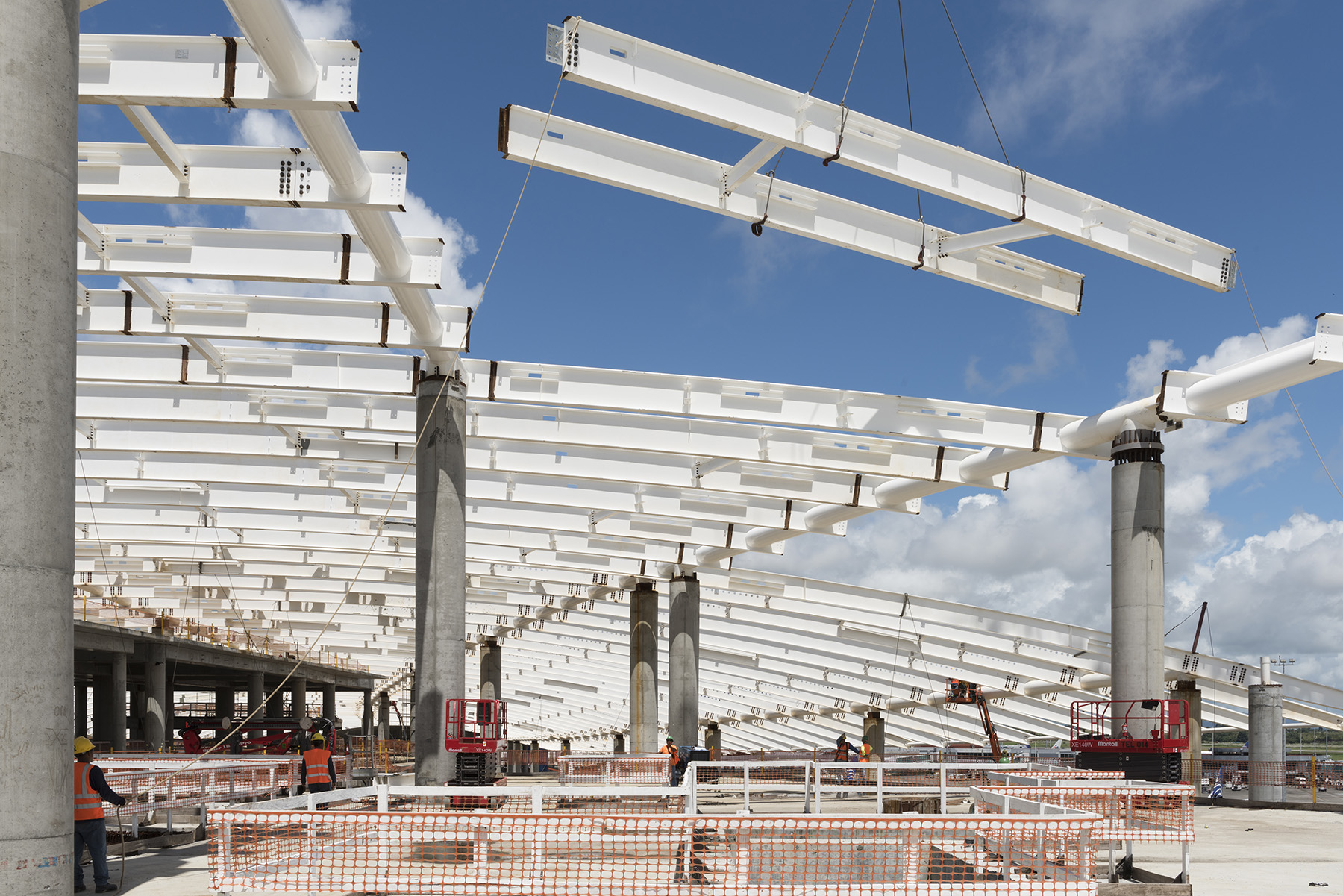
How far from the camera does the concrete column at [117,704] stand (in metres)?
38.6

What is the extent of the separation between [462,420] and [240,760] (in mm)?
7108

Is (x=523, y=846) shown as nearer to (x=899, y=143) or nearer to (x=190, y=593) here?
(x=899, y=143)

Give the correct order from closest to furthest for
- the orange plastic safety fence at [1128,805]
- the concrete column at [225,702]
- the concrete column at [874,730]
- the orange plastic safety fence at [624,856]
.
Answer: the orange plastic safety fence at [624,856] < the orange plastic safety fence at [1128,805] < the concrete column at [874,730] < the concrete column at [225,702]

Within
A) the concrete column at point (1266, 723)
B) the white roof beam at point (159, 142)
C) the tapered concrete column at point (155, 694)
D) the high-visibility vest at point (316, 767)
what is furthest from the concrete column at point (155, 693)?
the concrete column at point (1266, 723)

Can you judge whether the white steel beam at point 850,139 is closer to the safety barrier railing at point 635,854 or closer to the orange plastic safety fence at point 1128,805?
the orange plastic safety fence at point 1128,805

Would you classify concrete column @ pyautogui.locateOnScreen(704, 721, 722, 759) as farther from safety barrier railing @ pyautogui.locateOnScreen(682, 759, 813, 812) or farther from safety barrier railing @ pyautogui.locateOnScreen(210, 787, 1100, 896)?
safety barrier railing @ pyautogui.locateOnScreen(210, 787, 1100, 896)

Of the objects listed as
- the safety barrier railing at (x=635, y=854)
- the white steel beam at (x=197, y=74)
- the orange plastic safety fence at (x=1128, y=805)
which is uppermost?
the white steel beam at (x=197, y=74)

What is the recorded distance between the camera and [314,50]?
37.7ft

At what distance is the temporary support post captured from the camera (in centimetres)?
3978

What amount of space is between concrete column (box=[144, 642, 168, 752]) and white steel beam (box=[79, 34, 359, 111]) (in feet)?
105

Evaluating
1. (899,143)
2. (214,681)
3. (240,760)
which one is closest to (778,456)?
(899,143)

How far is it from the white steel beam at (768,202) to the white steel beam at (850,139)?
1.16 m

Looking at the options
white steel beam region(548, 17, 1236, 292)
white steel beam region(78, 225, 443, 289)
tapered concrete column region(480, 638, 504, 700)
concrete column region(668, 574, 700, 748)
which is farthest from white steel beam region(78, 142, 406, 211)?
tapered concrete column region(480, 638, 504, 700)

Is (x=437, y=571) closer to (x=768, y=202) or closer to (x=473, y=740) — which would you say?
(x=473, y=740)
